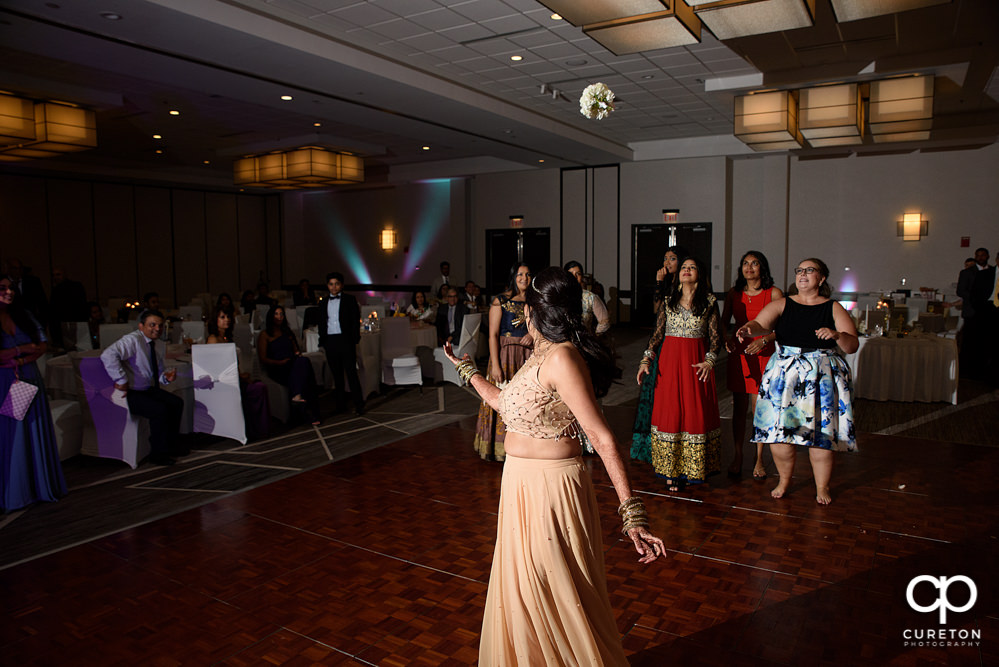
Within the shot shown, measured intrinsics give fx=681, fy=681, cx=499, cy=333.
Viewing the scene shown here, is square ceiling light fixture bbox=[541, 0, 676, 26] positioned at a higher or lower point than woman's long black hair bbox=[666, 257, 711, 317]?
higher

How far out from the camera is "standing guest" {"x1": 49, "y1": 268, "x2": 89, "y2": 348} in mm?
10602

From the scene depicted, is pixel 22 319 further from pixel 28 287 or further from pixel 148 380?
pixel 28 287

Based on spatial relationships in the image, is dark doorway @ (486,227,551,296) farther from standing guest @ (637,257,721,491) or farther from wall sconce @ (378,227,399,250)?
standing guest @ (637,257,721,491)

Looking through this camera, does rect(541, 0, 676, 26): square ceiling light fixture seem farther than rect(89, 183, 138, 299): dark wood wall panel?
No

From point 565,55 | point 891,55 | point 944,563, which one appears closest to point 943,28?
point 891,55

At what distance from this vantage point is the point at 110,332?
7.38m

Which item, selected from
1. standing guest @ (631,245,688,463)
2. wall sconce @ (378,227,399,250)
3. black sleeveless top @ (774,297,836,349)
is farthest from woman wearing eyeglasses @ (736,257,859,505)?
wall sconce @ (378,227,399,250)

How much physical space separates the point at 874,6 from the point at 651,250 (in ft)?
31.1

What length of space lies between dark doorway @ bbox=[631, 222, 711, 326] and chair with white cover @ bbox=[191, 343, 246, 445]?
9962 mm

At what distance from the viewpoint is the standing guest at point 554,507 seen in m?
2.01

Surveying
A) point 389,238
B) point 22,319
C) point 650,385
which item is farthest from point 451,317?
point 389,238

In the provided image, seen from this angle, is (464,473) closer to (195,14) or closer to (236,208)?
(195,14)

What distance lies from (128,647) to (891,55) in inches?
357

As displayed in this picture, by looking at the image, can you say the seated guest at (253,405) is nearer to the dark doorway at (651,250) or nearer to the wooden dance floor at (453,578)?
the wooden dance floor at (453,578)
